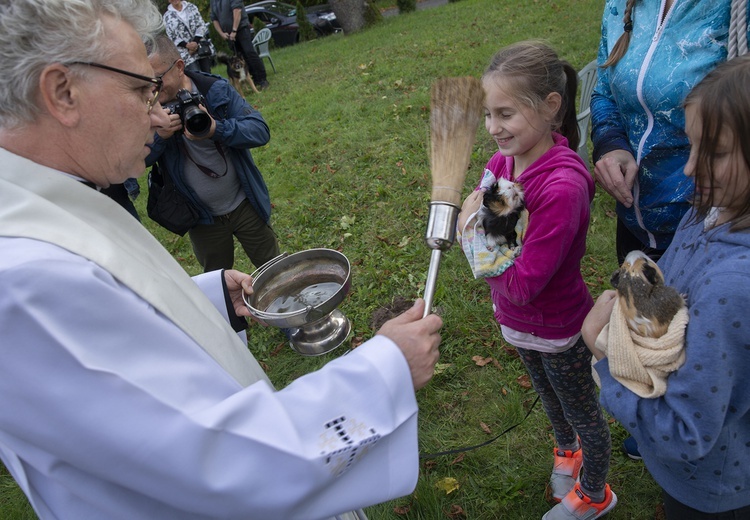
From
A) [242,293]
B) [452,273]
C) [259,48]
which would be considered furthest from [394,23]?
[242,293]

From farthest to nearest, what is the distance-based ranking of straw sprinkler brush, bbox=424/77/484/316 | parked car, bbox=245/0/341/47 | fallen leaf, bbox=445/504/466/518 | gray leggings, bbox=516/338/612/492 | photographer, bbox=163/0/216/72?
parked car, bbox=245/0/341/47
photographer, bbox=163/0/216/72
fallen leaf, bbox=445/504/466/518
gray leggings, bbox=516/338/612/492
straw sprinkler brush, bbox=424/77/484/316

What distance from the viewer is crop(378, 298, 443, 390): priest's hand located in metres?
1.41

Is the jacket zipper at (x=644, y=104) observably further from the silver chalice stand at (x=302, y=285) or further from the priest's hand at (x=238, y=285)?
the priest's hand at (x=238, y=285)

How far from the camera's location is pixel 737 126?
46.9 inches

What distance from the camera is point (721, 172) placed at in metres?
1.24

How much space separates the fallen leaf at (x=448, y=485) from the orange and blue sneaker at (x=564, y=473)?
1.67ft

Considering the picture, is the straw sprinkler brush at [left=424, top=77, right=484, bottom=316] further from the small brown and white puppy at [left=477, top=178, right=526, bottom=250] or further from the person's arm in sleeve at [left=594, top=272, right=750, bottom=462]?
the person's arm in sleeve at [left=594, top=272, right=750, bottom=462]

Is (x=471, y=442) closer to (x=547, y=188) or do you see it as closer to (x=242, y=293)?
(x=242, y=293)

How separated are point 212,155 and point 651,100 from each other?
2778mm

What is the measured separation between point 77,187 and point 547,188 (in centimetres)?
153

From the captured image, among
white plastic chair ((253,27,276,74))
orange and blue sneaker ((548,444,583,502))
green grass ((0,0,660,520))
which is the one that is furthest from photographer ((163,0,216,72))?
orange and blue sneaker ((548,444,583,502))

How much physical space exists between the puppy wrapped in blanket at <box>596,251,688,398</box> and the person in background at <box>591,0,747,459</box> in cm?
77

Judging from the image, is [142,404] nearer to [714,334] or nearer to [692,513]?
[714,334]

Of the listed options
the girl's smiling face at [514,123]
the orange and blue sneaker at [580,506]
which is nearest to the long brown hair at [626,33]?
the girl's smiling face at [514,123]
